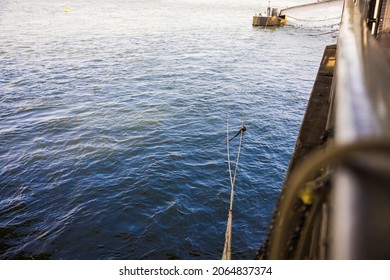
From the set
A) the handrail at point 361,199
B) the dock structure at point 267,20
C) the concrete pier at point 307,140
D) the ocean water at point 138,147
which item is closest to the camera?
the handrail at point 361,199

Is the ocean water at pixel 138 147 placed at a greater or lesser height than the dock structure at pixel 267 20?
lesser

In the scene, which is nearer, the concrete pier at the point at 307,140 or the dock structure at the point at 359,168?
the dock structure at the point at 359,168

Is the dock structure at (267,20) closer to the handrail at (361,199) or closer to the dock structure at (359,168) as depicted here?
the dock structure at (359,168)

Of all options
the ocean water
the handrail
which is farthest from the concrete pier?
the ocean water

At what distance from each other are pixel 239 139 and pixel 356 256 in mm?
15466

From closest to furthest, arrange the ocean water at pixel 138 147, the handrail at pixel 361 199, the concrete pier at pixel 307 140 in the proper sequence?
1. the handrail at pixel 361 199
2. the concrete pier at pixel 307 140
3. the ocean water at pixel 138 147

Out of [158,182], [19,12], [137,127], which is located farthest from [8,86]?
[19,12]

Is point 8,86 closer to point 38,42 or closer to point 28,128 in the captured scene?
point 28,128

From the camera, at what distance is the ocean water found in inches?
407

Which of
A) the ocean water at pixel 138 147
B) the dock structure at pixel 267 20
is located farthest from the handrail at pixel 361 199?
the dock structure at pixel 267 20

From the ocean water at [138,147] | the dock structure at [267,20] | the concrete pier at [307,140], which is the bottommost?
the ocean water at [138,147]

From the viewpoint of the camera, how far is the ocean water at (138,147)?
407 inches

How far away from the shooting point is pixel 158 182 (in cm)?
1270

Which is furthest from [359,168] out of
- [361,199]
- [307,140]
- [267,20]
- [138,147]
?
[267,20]
